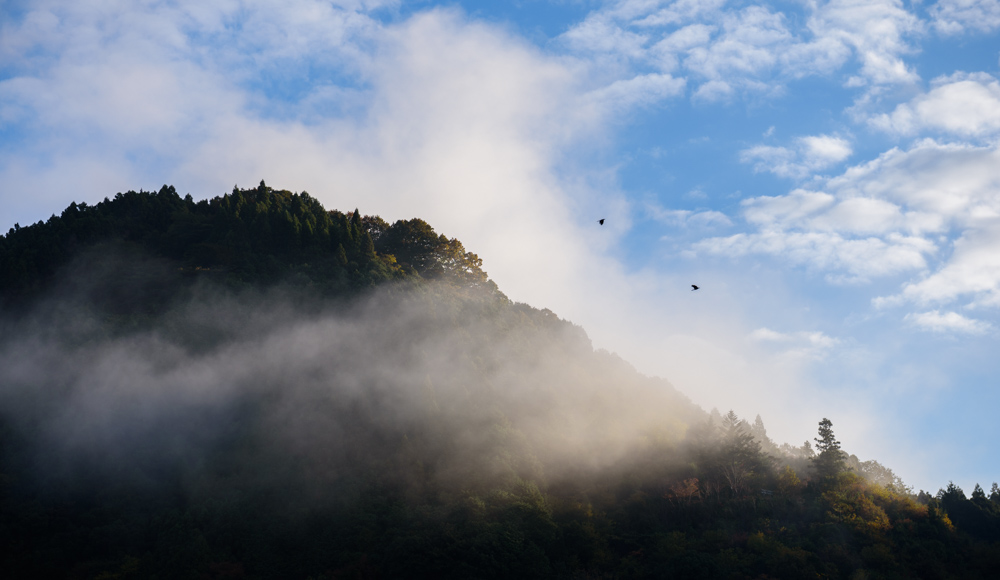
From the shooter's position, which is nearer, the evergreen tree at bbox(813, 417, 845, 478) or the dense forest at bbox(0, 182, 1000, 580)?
the dense forest at bbox(0, 182, 1000, 580)

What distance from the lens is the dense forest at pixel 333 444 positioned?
1640 inches

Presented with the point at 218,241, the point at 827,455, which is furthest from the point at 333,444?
the point at 827,455

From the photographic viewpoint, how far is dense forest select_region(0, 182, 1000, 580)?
137 feet

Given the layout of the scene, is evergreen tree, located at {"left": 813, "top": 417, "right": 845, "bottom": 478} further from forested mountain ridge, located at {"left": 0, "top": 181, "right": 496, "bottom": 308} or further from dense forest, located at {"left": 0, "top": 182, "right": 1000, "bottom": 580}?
forested mountain ridge, located at {"left": 0, "top": 181, "right": 496, "bottom": 308}

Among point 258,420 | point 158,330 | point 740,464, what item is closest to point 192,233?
point 158,330

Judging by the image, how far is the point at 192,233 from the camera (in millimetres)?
67750

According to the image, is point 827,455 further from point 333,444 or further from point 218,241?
point 218,241

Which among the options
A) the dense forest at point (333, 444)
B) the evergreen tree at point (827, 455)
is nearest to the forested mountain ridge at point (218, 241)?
the dense forest at point (333, 444)

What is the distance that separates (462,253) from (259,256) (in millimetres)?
28876

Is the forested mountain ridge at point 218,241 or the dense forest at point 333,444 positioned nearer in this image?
the dense forest at point 333,444

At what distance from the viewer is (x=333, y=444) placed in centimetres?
5144

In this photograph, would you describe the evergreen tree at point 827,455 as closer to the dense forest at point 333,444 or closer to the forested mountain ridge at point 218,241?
the dense forest at point 333,444

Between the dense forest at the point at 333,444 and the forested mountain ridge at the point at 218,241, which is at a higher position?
the forested mountain ridge at the point at 218,241

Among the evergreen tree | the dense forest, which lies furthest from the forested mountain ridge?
the evergreen tree
